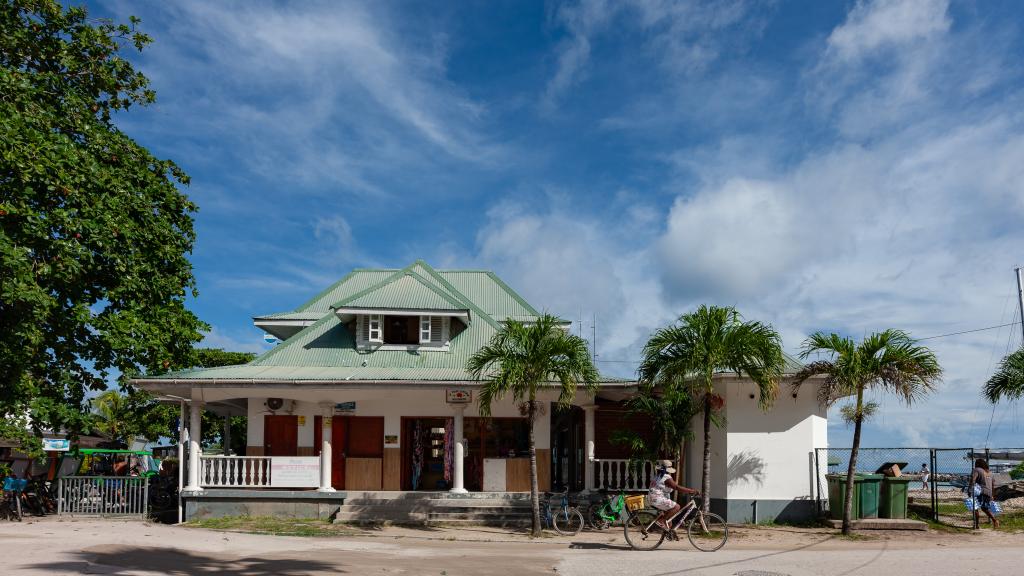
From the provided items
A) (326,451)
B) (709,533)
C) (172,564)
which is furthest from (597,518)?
(172,564)

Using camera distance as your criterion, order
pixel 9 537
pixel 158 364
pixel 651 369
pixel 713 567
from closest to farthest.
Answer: pixel 713 567 → pixel 9 537 → pixel 651 369 → pixel 158 364

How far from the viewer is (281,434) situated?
21.2 meters

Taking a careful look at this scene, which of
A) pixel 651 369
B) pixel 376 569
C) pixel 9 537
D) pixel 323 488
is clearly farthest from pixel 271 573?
pixel 651 369

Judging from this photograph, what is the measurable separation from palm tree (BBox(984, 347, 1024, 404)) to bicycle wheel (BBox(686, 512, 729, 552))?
9.65m

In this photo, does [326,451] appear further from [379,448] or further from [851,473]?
[851,473]

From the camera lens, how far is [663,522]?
15039mm

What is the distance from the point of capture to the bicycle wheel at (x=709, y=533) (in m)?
15.0

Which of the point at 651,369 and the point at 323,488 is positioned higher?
the point at 651,369

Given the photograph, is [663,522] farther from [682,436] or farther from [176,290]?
Answer: [176,290]

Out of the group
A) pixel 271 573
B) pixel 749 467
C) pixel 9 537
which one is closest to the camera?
pixel 271 573

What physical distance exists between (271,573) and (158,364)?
1056 centimetres

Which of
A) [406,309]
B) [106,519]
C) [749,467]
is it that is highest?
[406,309]

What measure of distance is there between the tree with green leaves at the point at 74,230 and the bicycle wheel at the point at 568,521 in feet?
35.3

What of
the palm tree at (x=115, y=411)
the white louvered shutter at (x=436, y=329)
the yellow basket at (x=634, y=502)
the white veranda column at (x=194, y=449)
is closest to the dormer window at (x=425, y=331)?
the white louvered shutter at (x=436, y=329)
